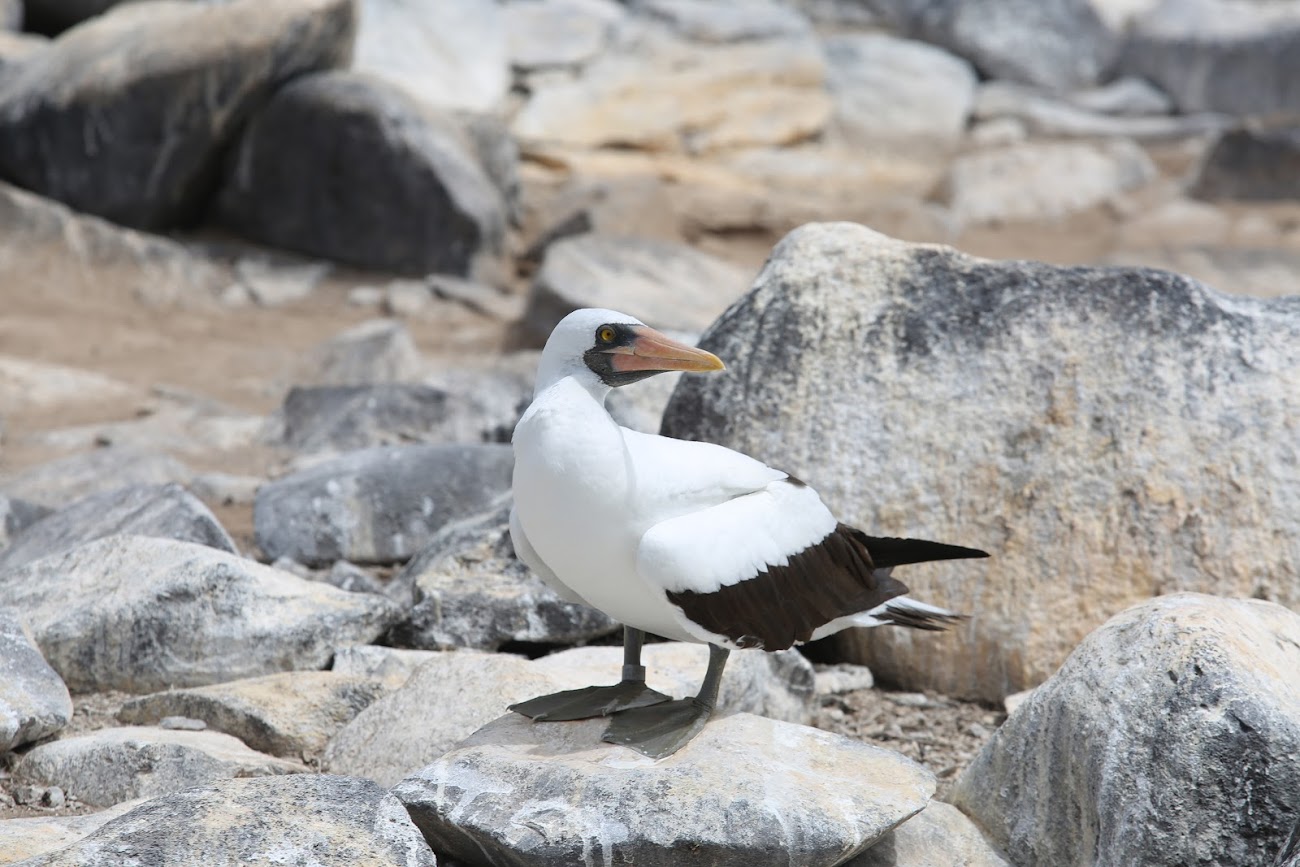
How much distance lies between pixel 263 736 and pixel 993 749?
2097mm

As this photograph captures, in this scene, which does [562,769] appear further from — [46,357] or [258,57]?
[258,57]

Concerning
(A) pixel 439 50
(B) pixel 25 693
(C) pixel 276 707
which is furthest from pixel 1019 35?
(B) pixel 25 693

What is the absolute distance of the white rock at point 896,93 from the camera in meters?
17.8

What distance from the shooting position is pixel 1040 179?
1537 centimetres

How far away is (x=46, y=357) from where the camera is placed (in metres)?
9.84

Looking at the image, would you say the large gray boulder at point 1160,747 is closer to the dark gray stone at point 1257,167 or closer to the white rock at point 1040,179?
the white rock at point 1040,179

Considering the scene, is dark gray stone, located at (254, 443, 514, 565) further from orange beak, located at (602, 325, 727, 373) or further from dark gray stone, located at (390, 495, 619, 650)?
orange beak, located at (602, 325, 727, 373)

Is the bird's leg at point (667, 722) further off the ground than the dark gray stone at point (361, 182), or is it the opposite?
the bird's leg at point (667, 722)

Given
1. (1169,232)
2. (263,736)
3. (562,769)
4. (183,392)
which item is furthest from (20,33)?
(562,769)

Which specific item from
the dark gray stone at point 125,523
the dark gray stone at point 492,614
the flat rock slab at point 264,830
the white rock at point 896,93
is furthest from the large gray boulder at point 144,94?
the flat rock slab at point 264,830

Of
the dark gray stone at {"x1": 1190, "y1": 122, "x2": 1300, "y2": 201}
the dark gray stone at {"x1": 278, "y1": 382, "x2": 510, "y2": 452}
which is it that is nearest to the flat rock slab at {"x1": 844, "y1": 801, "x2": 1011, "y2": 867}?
the dark gray stone at {"x1": 278, "y1": 382, "x2": 510, "y2": 452}

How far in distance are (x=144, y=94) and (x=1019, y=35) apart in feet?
43.1

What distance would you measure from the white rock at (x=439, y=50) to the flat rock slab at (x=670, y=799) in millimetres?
12780

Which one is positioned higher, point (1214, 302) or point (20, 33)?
point (1214, 302)
